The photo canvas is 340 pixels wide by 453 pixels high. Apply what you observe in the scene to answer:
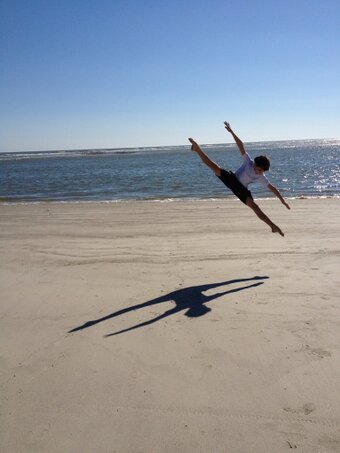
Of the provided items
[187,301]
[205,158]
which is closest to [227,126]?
[205,158]

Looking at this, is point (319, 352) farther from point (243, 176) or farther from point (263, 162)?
point (243, 176)

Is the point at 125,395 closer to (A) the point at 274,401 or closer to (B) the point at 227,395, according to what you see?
(B) the point at 227,395

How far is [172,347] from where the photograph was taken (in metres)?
3.83

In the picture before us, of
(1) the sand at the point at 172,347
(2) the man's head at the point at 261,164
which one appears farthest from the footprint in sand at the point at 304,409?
(2) the man's head at the point at 261,164

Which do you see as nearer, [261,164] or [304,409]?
[304,409]

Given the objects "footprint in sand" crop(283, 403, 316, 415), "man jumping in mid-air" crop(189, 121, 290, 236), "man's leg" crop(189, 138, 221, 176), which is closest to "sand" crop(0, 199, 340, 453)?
"footprint in sand" crop(283, 403, 316, 415)

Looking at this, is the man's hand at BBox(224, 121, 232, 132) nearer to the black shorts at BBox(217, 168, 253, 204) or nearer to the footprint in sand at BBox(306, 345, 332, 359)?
the black shorts at BBox(217, 168, 253, 204)

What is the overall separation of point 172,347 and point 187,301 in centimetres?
112

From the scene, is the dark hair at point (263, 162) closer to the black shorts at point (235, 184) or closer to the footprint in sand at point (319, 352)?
the black shorts at point (235, 184)

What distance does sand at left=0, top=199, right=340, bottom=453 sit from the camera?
9.14ft

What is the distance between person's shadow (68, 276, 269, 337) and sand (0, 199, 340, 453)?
0.07ft

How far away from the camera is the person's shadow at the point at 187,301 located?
442cm

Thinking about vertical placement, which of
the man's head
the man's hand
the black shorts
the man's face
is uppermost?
the man's hand

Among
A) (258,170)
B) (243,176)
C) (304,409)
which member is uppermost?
(258,170)
